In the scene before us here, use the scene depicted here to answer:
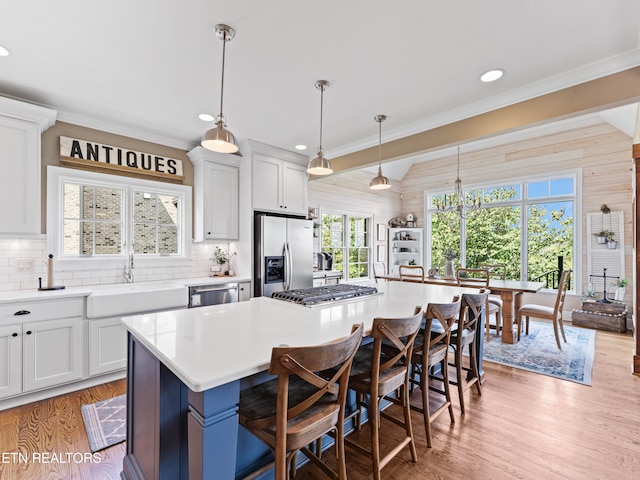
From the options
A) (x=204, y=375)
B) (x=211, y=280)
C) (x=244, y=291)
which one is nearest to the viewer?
(x=204, y=375)

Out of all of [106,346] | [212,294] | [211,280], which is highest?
[211,280]

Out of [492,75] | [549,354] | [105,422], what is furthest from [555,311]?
[105,422]

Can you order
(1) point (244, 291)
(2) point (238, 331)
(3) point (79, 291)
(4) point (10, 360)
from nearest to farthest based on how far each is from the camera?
1. (2) point (238, 331)
2. (4) point (10, 360)
3. (3) point (79, 291)
4. (1) point (244, 291)

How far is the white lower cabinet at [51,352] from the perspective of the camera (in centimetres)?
257

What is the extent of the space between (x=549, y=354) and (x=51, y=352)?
5239mm

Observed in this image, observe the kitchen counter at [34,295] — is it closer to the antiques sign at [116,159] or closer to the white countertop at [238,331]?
the antiques sign at [116,159]

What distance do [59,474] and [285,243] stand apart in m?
3.01

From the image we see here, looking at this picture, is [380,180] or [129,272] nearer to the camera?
[380,180]

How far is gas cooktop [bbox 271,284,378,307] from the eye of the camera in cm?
223

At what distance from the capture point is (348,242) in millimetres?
6391

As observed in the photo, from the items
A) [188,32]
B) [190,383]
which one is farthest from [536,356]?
[188,32]

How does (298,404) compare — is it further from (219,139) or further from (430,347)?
(219,139)

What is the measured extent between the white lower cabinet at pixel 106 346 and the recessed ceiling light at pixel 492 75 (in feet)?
12.7

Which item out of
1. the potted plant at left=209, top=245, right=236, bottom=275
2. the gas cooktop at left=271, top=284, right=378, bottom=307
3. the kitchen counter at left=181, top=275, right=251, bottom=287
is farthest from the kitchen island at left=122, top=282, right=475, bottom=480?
A: the potted plant at left=209, top=245, right=236, bottom=275
